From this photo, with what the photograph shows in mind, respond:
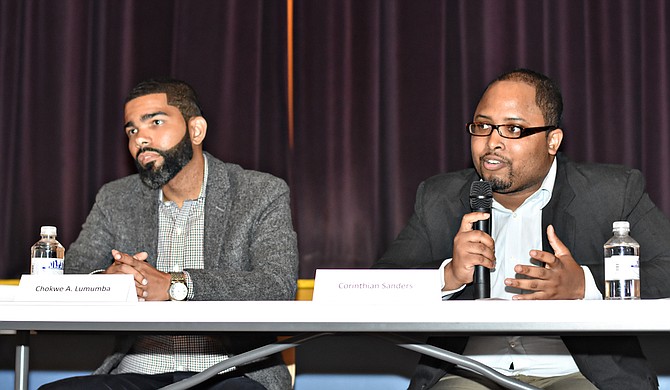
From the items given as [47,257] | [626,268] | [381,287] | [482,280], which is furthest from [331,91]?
[381,287]

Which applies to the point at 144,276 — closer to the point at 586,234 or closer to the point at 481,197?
the point at 481,197

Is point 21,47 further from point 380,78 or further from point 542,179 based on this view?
point 542,179

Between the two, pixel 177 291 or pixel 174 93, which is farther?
pixel 174 93

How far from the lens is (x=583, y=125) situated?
10.6ft

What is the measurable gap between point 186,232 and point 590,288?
125cm

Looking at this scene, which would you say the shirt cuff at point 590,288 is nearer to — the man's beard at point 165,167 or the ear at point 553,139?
the ear at point 553,139

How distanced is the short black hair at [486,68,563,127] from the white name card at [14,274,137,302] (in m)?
1.38

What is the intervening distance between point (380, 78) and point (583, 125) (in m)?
0.80

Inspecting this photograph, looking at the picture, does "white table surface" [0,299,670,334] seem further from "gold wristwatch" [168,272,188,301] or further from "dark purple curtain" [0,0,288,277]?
"dark purple curtain" [0,0,288,277]

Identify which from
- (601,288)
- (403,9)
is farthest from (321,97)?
(601,288)

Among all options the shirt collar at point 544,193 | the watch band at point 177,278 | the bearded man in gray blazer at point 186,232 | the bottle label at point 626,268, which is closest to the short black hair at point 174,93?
the bearded man in gray blazer at point 186,232

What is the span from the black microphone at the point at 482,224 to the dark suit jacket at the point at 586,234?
1.24 feet

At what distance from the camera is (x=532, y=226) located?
2543 millimetres

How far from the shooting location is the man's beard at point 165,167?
105 inches
